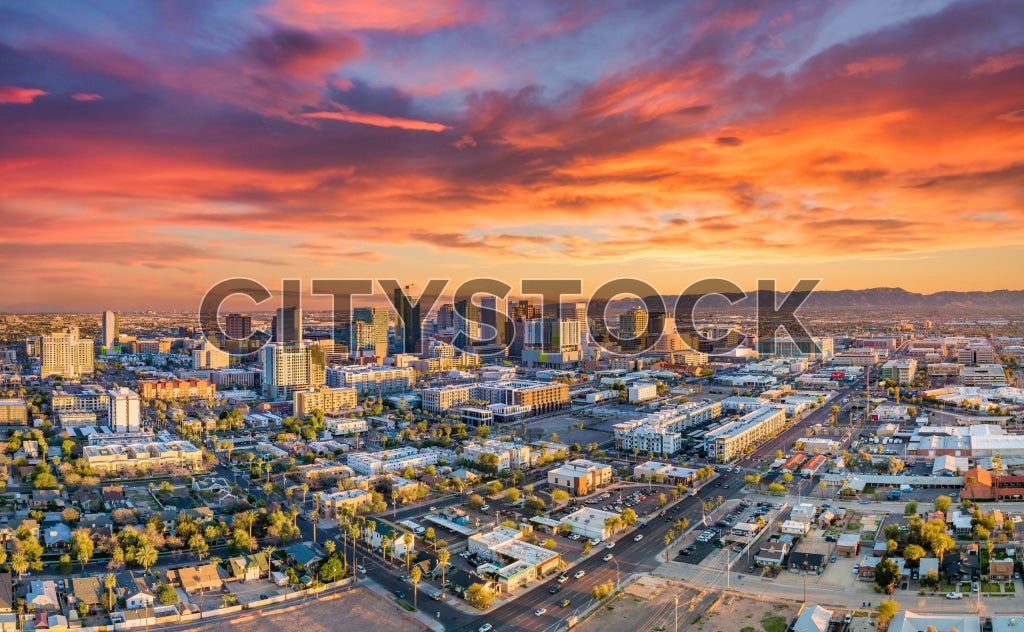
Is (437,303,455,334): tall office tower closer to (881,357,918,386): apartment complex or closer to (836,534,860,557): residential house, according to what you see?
(881,357,918,386): apartment complex

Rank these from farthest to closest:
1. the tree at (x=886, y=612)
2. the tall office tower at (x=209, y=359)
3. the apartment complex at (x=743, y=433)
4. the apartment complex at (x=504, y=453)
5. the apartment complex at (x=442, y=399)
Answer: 1. the tall office tower at (x=209, y=359)
2. the apartment complex at (x=442, y=399)
3. the apartment complex at (x=743, y=433)
4. the apartment complex at (x=504, y=453)
5. the tree at (x=886, y=612)

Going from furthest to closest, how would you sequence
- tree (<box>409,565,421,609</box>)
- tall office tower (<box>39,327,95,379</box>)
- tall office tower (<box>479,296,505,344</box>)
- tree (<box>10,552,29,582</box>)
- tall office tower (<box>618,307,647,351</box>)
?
tall office tower (<box>479,296,505,344</box>) → tall office tower (<box>618,307,647,351</box>) → tall office tower (<box>39,327,95,379</box>) → tree (<box>10,552,29,582</box>) → tree (<box>409,565,421,609</box>)

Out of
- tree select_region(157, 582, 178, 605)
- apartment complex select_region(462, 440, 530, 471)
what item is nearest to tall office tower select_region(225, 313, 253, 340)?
apartment complex select_region(462, 440, 530, 471)

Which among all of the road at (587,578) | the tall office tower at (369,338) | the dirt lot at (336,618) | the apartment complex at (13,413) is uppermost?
the tall office tower at (369,338)

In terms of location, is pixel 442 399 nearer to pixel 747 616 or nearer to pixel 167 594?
pixel 167 594

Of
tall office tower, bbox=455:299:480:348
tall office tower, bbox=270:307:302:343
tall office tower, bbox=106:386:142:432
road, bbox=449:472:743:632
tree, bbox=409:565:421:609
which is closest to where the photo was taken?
road, bbox=449:472:743:632

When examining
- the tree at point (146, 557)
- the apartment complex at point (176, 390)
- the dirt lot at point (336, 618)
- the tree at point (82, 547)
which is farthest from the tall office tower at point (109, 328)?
the dirt lot at point (336, 618)

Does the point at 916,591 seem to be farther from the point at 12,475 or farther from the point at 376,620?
the point at 12,475

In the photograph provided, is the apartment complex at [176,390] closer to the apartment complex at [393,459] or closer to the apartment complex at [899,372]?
the apartment complex at [393,459]
